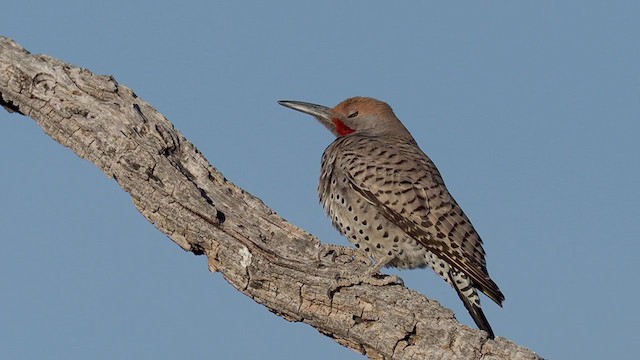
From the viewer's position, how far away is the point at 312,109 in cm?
947

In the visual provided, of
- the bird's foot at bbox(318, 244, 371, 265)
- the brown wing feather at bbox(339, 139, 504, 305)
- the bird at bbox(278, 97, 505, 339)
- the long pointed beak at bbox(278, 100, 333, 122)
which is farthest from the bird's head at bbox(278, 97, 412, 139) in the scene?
the bird's foot at bbox(318, 244, 371, 265)

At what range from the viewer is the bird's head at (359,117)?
9.23 meters

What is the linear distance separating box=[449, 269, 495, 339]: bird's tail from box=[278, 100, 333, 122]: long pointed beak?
2.52 m

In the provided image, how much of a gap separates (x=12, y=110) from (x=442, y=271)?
3.54 meters

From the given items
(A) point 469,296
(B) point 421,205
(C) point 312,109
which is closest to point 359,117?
(C) point 312,109

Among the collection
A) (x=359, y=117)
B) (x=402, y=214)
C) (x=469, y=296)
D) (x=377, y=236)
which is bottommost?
(x=469, y=296)

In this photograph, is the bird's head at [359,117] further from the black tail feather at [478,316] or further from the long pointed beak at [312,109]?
the black tail feather at [478,316]

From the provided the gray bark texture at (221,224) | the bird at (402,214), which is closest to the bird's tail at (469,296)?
the bird at (402,214)

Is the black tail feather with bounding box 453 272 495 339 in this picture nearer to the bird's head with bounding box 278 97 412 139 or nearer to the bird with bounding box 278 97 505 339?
the bird with bounding box 278 97 505 339

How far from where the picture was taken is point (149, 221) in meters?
6.48

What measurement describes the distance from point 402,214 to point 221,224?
1.80 m

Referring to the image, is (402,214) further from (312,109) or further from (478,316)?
(312,109)

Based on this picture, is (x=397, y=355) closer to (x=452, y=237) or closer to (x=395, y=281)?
(x=395, y=281)

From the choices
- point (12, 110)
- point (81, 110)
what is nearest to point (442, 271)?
point (81, 110)
